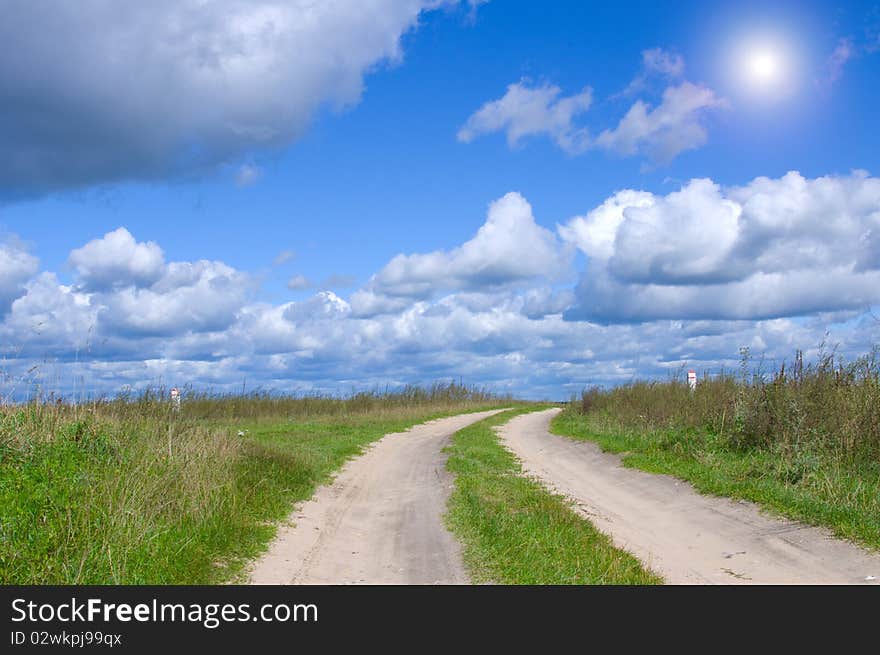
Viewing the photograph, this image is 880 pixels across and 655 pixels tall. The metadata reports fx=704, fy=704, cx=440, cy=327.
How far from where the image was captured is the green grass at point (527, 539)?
26.4 ft

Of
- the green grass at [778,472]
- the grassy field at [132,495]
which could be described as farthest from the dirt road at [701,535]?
the grassy field at [132,495]

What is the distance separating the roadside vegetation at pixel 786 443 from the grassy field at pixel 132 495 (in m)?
8.09

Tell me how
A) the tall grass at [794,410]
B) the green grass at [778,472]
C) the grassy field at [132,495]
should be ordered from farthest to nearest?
the tall grass at [794,410] < the green grass at [778,472] < the grassy field at [132,495]

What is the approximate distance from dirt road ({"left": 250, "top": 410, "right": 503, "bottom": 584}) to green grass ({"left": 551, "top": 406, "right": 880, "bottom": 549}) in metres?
5.29

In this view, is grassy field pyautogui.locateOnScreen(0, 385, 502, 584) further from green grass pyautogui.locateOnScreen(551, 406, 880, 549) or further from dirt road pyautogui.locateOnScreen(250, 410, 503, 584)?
green grass pyautogui.locateOnScreen(551, 406, 880, 549)

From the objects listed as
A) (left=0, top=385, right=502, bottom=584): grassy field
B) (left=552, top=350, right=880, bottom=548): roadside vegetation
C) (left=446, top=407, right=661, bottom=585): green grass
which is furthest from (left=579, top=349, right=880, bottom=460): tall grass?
(left=0, top=385, right=502, bottom=584): grassy field

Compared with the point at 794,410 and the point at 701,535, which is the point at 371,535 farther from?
the point at 794,410

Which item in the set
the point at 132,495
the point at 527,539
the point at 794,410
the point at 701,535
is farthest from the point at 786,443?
the point at 132,495

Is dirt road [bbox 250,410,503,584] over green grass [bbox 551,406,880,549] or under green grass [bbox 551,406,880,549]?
under

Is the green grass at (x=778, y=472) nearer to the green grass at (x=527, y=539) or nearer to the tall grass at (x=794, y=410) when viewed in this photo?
the tall grass at (x=794, y=410)

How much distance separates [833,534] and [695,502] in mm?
3219

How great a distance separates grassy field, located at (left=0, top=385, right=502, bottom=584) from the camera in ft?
24.7
